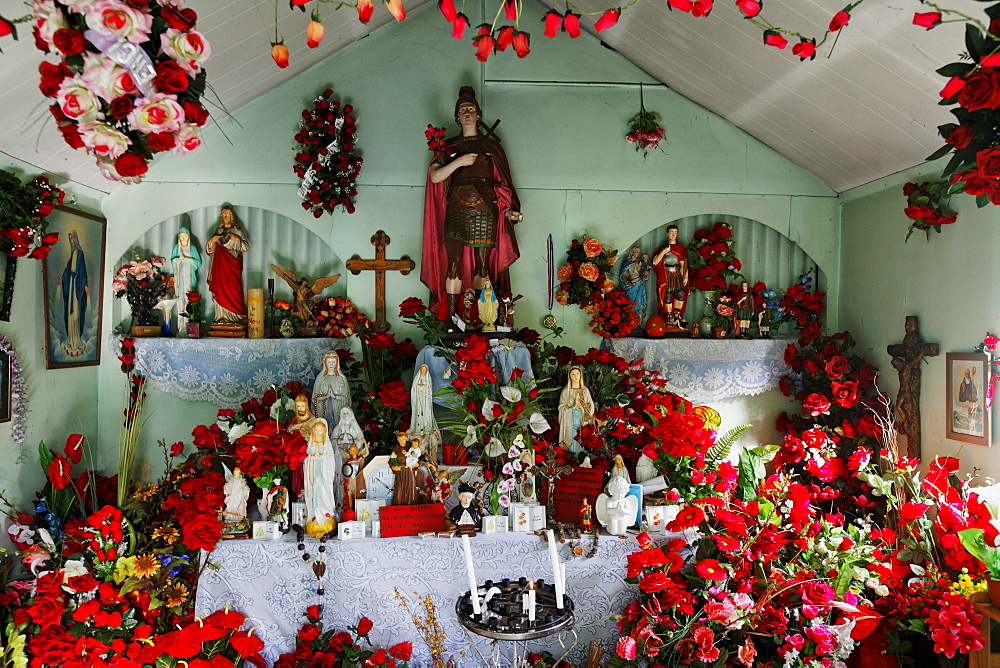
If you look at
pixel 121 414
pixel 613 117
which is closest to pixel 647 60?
pixel 613 117

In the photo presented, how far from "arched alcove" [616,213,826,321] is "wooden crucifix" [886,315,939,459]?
116 centimetres

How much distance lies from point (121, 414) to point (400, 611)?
2769 millimetres

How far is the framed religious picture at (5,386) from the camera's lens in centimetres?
356

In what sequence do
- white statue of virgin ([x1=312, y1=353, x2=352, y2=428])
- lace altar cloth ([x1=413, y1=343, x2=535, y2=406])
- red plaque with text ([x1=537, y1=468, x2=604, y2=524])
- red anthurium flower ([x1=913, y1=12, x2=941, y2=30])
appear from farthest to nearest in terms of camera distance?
lace altar cloth ([x1=413, y1=343, x2=535, y2=406]), white statue of virgin ([x1=312, y1=353, x2=352, y2=428]), red plaque with text ([x1=537, y1=468, x2=604, y2=524]), red anthurium flower ([x1=913, y1=12, x2=941, y2=30])

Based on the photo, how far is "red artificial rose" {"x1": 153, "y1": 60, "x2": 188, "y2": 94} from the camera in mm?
1824

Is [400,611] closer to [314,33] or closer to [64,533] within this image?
[64,533]

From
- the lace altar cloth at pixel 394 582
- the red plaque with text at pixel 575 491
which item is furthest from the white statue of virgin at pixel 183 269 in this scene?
the red plaque with text at pixel 575 491

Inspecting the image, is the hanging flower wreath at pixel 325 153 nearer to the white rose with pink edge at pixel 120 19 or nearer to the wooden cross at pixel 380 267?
the wooden cross at pixel 380 267

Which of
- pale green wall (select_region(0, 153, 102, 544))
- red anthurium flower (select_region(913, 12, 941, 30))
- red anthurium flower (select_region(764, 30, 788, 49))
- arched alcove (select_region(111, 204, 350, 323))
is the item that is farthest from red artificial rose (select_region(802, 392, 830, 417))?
pale green wall (select_region(0, 153, 102, 544))

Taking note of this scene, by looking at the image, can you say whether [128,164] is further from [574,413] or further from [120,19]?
[574,413]

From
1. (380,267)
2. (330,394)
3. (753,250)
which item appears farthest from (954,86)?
(380,267)

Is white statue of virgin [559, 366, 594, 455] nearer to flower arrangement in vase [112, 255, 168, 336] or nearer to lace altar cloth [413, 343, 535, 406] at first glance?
lace altar cloth [413, 343, 535, 406]

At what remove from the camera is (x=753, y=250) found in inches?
207

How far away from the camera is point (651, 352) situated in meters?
5.02
